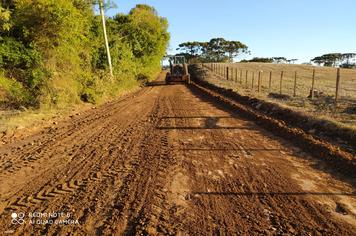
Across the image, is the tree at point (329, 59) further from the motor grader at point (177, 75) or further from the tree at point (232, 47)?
the motor grader at point (177, 75)

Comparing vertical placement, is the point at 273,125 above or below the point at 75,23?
below

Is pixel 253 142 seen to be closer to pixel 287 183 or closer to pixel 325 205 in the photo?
pixel 287 183

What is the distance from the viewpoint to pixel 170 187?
4.52 meters

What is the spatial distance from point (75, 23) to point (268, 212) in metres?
12.0

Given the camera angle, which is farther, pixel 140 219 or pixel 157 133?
pixel 157 133

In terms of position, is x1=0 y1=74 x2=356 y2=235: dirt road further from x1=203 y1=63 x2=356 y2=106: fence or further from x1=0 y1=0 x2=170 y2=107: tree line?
x1=203 y1=63 x2=356 y2=106: fence

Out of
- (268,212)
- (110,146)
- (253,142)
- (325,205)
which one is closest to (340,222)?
(325,205)

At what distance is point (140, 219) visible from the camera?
362 cm

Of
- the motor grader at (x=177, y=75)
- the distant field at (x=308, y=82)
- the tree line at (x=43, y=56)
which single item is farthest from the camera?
the motor grader at (x=177, y=75)

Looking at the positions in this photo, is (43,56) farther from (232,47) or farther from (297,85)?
(232,47)

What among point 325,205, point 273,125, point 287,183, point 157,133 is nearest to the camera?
point 325,205

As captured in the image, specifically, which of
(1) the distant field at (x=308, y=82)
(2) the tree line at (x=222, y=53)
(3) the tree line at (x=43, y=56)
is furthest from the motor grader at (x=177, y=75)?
(2) the tree line at (x=222, y=53)

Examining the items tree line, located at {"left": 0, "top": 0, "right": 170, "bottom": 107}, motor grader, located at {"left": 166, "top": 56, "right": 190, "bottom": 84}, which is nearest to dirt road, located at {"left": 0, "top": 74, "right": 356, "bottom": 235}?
tree line, located at {"left": 0, "top": 0, "right": 170, "bottom": 107}

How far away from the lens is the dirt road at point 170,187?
11.6 feet
